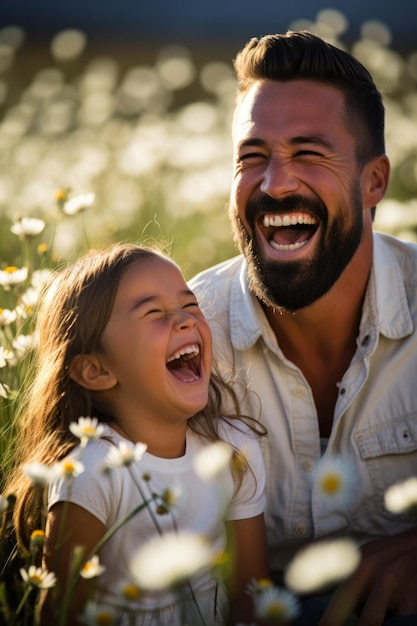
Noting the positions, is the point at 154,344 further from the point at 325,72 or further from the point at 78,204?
the point at 325,72

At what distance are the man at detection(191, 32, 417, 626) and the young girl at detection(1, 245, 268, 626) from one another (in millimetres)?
395

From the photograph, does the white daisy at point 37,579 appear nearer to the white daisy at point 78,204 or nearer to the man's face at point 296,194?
the man's face at point 296,194

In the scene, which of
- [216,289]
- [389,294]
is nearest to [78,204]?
[216,289]

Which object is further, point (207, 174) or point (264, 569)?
point (207, 174)

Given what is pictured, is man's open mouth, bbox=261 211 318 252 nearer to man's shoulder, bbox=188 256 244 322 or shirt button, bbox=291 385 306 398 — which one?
man's shoulder, bbox=188 256 244 322

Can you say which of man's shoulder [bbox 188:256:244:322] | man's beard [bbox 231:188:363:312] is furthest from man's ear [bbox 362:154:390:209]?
man's shoulder [bbox 188:256:244:322]

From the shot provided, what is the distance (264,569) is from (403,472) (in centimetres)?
66

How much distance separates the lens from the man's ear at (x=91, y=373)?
9.37 feet

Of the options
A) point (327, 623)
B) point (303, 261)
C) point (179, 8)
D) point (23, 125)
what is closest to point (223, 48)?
point (179, 8)

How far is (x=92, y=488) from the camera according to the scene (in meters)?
2.62

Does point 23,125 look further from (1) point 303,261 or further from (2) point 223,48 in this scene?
(2) point 223,48

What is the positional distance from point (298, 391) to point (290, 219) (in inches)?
22.1

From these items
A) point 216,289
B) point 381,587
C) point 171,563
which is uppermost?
point 171,563

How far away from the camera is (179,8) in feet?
53.4
